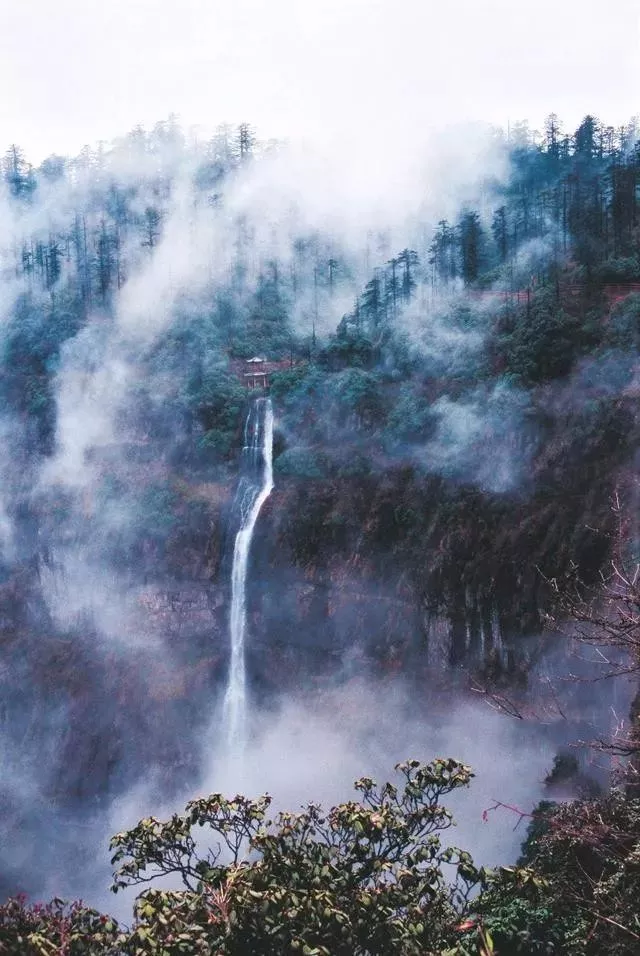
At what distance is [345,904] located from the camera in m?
9.84

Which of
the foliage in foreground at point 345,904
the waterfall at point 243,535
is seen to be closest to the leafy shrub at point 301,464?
the waterfall at point 243,535

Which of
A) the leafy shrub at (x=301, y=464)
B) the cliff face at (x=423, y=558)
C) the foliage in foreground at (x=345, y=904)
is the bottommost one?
the foliage in foreground at (x=345, y=904)

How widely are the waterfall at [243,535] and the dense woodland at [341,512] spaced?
850mm

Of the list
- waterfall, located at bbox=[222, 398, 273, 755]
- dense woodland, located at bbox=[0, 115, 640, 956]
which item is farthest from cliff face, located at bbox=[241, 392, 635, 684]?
waterfall, located at bbox=[222, 398, 273, 755]

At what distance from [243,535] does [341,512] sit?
16.7 feet

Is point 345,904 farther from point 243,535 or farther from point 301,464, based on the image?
point 301,464

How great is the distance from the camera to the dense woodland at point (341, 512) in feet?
34.8

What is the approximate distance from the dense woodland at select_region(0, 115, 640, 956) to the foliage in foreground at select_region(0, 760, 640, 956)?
44 millimetres

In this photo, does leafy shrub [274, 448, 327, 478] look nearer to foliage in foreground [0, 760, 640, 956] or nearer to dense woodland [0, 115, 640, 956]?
dense woodland [0, 115, 640, 956]

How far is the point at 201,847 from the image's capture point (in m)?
30.8

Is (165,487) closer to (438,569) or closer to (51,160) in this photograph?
(438,569)

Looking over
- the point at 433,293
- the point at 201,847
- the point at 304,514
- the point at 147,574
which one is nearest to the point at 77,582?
the point at 147,574

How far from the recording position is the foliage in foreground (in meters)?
9.12

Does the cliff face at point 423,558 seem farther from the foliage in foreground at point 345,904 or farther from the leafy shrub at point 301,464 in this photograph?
the foliage in foreground at point 345,904
